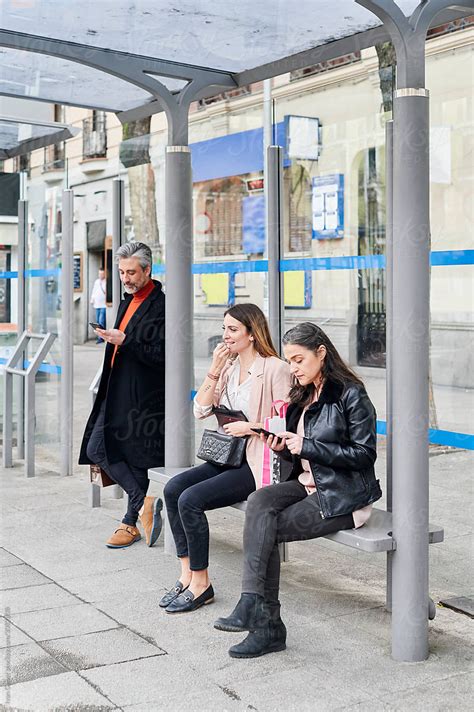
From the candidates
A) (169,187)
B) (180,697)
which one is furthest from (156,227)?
(180,697)

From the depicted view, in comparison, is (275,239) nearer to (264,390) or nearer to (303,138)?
(303,138)

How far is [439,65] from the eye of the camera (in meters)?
6.89

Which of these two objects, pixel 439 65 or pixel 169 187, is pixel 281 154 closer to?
pixel 169 187

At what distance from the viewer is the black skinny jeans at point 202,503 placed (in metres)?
4.70

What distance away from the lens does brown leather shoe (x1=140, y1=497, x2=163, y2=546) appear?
19.2 ft

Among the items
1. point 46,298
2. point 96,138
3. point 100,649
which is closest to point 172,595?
point 100,649

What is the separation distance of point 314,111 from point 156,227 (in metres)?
2.18

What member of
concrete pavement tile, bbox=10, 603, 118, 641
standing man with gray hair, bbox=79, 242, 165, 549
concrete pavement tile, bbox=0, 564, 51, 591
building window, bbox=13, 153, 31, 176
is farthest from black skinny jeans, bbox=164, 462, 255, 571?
building window, bbox=13, 153, 31, 176

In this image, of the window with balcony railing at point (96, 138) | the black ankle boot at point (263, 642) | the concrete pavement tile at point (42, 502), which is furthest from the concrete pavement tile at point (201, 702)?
the window with balcony railing at point (96, 138)

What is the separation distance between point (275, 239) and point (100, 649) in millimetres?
2437

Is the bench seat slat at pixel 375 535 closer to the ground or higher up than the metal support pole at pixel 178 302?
closer to the ground

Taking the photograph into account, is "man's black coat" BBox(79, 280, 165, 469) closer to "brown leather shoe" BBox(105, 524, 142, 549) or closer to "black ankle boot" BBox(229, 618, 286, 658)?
"brown leather shoe" BBox(105, 524, 142, 549)

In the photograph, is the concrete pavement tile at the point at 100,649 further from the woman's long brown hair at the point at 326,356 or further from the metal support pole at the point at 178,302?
the metal support pole at the point at 178,302

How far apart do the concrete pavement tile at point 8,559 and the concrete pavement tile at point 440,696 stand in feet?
8.38
